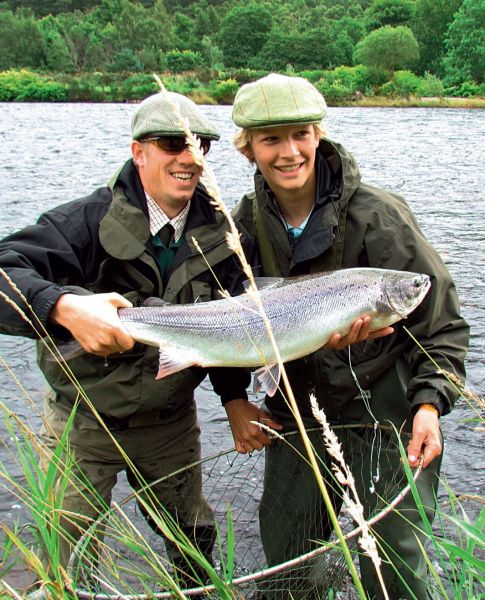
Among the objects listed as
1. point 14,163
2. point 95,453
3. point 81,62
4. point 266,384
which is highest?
point 266,384

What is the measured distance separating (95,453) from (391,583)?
1.56m

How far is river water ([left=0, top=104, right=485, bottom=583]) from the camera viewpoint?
20.1 feet

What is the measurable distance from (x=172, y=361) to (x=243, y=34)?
401ft

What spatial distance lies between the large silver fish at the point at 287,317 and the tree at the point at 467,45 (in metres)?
65.0

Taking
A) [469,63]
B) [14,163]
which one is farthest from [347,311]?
[469,63]

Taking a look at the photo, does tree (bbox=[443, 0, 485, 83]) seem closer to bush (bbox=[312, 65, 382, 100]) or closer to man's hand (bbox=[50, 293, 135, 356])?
bush (bbox=[312, 65, 382, 100])

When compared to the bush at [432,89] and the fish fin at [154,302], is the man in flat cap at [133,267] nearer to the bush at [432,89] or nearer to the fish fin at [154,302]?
the fish fin at [154,302]

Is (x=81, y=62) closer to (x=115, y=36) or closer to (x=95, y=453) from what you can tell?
(x=115, y=36)

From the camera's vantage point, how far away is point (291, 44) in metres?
101

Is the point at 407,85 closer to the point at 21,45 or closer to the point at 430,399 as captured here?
the point at 430,399

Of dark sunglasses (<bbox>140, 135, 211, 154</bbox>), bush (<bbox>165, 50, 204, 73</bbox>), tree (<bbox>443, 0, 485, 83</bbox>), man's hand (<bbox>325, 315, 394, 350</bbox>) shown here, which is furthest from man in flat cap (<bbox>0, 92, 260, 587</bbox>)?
bush (<bbox>165, 50, 204, 73</bbox>)

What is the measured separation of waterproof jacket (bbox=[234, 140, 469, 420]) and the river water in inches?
55.1

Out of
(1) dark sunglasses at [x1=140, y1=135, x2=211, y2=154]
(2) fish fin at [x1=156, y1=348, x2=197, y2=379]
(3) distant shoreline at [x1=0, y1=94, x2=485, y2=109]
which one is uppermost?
(1) dark sunglasses at [x1=140, y1=135, x2=211, y2=154]

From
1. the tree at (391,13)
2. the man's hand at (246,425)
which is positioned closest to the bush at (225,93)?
the tree at (391,13)
